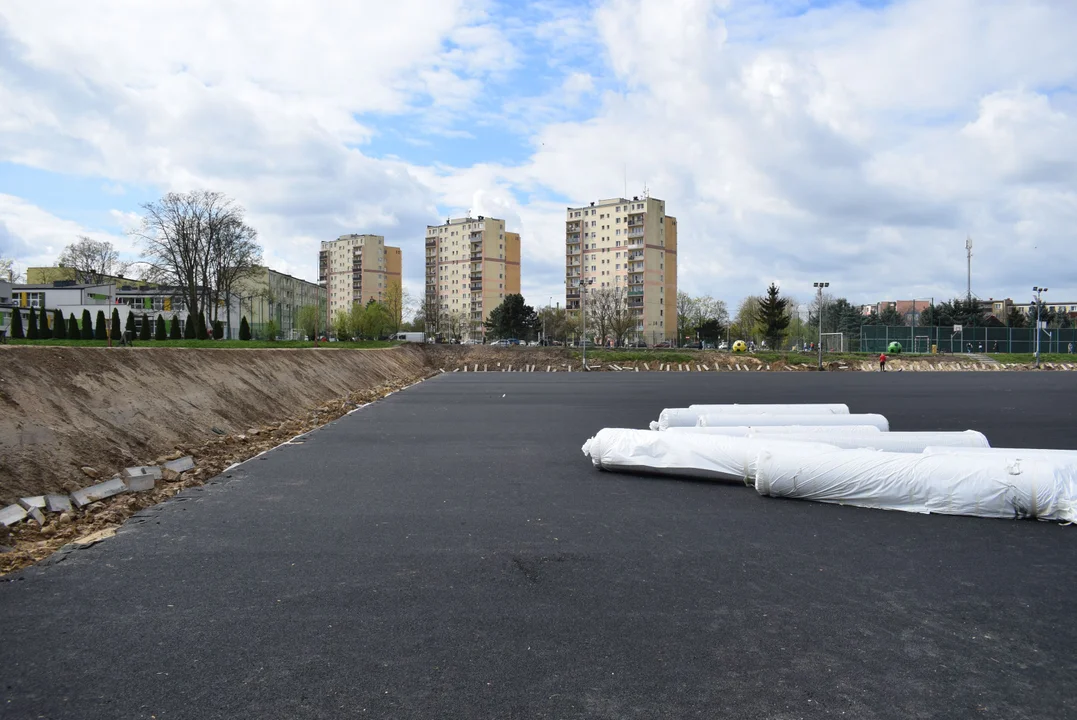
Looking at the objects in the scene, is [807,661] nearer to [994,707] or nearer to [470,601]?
[994,707]

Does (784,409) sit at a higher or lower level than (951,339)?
lower

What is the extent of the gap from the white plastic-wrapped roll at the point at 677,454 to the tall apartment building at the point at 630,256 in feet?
309

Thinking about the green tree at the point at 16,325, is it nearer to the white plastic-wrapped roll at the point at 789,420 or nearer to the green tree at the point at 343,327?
the white plastic-wrapped roll at the point at 789,420

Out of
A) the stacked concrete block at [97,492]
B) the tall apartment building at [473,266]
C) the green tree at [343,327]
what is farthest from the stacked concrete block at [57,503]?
the tall apartment building at [473,266]

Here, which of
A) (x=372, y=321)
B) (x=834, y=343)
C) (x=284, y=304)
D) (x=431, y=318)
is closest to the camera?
(x=834, y=343)

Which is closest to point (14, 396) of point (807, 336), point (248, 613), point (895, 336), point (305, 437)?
point (305, 437)

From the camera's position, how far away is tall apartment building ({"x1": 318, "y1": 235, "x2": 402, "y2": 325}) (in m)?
138

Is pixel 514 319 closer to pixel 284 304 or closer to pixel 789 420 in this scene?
pixel 284 304

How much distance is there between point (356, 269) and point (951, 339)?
10772 cm

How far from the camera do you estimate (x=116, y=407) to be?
1003 cm

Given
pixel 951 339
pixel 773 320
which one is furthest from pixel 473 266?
pixel 951 339

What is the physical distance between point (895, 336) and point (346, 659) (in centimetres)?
7744

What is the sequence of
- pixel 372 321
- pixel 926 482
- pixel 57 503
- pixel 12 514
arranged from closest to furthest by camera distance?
pixel 12 514, pixel 57 503, pixel 926 482, pixel 372 321

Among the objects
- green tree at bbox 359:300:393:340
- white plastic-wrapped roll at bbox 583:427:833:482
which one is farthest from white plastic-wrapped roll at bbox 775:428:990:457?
green tree at bbox 359:300:393:340
